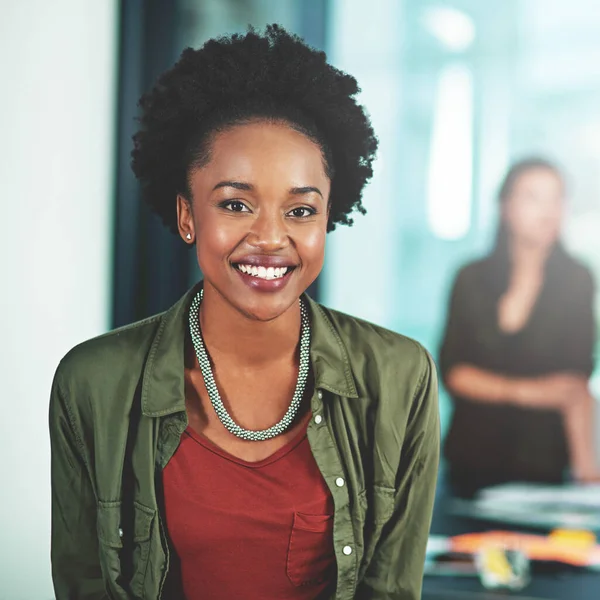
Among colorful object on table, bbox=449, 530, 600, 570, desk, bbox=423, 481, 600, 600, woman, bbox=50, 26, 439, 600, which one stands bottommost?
desk, bbox=423, 481, 600, 600

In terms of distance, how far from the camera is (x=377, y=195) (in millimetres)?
2957

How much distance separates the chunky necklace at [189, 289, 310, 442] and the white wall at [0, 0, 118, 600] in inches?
30.4

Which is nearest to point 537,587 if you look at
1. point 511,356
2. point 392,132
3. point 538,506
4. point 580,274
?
point 538,506

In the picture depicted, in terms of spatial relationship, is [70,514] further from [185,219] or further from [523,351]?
[523,351]

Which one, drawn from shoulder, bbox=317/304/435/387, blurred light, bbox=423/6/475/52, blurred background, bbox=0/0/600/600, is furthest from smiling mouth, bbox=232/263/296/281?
blurred light, bbox=423/6/475/52

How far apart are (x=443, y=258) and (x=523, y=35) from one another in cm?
86

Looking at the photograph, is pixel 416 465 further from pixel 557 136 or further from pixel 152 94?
pixel 557 136

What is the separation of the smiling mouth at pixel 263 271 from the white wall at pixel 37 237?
37.1 inches

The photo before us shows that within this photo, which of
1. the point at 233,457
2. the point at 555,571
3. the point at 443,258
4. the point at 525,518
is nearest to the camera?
the point at 233,457

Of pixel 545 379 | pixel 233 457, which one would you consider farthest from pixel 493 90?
pixel 233 457

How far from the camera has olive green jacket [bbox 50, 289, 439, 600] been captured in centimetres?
133

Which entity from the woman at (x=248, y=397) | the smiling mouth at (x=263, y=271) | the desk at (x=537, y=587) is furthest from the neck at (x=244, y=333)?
the desk at (x=537, y=587)

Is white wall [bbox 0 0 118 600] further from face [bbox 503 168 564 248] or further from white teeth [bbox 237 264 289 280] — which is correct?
face [bbox 503 168 564 248]

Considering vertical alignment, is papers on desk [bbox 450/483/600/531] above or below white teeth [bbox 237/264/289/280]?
below
